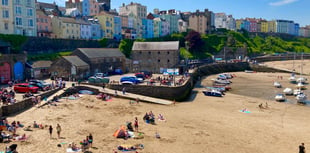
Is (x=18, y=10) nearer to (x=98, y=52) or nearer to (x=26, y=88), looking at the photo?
(x=98, y=52)

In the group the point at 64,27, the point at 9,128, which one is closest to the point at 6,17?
the point at 64,27

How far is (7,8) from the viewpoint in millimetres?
49438

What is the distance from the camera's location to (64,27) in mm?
68812

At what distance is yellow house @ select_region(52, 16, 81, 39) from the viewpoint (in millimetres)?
68188

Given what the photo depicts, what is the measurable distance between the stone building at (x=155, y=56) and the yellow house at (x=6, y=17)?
24098 mm

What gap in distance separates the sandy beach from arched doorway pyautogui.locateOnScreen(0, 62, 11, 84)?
485 inches

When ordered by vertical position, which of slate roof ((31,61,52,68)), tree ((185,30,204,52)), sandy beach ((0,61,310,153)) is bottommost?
sandy beach ((0,61,310,153))

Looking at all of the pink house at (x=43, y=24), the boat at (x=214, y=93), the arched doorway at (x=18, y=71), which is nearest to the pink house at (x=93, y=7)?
the pink house at (x=43, y=24)

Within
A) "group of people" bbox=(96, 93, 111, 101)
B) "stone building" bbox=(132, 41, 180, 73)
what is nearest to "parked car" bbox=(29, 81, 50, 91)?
"group of people" bbox=(96, 93, 111, 101)

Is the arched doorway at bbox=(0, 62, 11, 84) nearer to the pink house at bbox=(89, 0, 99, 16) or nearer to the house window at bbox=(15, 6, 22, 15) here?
the house window at bbox=(15, 6, 22, 15)

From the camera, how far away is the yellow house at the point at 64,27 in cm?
6819

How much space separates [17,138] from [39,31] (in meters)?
50.2

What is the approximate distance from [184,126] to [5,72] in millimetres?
27437

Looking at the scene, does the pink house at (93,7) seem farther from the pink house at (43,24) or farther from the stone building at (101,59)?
the stone building at (101,59)
